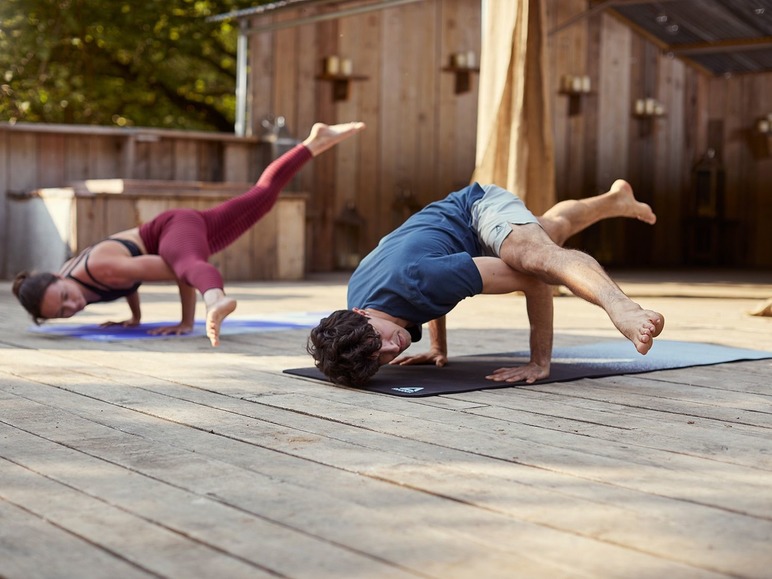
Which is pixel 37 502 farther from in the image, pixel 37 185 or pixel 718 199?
pixel 718 199

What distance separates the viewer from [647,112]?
11109mm

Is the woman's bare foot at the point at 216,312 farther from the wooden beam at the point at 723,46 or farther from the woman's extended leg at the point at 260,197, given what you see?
the wooden beam at the point at 723,46

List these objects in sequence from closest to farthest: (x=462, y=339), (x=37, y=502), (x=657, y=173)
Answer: (x=37, y=502)
(x=462, y=339)
(x=657, y=173)

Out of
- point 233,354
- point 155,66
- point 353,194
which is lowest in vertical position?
point 233,354

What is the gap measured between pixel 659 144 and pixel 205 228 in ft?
24.9

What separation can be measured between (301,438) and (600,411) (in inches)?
30.0

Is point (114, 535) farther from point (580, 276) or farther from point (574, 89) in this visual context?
point (574, 89)

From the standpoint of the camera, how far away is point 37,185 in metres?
8.48

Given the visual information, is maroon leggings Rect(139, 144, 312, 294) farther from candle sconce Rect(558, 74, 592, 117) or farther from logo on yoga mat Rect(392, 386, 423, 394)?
candle sconce Rect(558, 74, 592, 117)

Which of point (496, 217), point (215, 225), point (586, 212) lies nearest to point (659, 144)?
point (215, 225)

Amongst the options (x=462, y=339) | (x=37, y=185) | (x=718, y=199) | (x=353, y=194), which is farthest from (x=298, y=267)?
(x=718, y=199)

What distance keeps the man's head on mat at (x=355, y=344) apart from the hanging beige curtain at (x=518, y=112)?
365cm

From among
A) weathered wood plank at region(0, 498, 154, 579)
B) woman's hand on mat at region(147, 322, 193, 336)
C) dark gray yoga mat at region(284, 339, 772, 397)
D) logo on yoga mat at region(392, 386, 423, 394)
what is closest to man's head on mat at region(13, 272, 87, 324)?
woman's hand on mat at region(147, 322, 193, 336)

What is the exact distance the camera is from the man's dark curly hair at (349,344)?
2.95m
